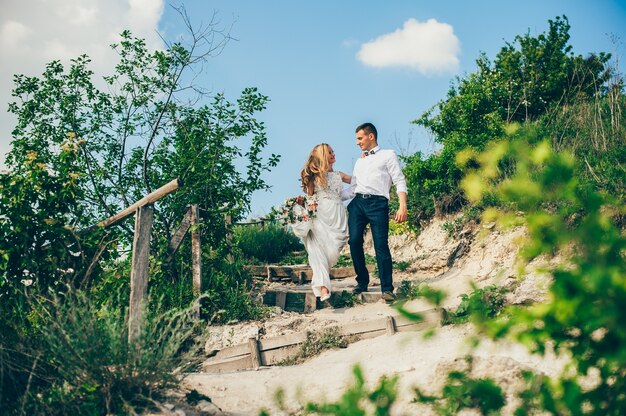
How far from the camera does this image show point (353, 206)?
25.3 feet

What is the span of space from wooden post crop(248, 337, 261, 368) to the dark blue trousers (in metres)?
1.97

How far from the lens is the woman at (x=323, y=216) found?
25.5ft

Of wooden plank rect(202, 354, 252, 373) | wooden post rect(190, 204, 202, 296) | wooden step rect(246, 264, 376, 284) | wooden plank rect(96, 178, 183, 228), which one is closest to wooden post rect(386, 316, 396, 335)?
wooden plank rect(202, 354, 252, 373)

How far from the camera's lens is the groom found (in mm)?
7414

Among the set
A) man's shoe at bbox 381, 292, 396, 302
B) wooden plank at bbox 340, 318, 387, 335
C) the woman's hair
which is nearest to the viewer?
wooden plank at bbox 340, 318, 387, 335

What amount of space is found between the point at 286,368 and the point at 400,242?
21.8 ft

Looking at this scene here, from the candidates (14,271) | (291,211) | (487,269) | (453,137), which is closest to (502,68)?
(453,137)

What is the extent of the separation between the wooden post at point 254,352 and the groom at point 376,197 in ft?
6.37

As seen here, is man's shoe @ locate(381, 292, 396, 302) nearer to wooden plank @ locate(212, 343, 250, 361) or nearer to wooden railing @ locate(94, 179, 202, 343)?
wooden plank @ locate(212, 343, 250, 361)

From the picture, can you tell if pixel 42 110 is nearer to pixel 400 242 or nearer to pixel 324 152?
pixel 324 152

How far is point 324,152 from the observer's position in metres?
7.80

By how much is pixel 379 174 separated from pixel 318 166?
0.90 meters

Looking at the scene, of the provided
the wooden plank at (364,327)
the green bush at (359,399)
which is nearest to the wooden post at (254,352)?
the wooden plank at (364,327)

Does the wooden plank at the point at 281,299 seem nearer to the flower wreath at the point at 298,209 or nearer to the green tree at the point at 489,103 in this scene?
the flower wreath at the point at 298,209
